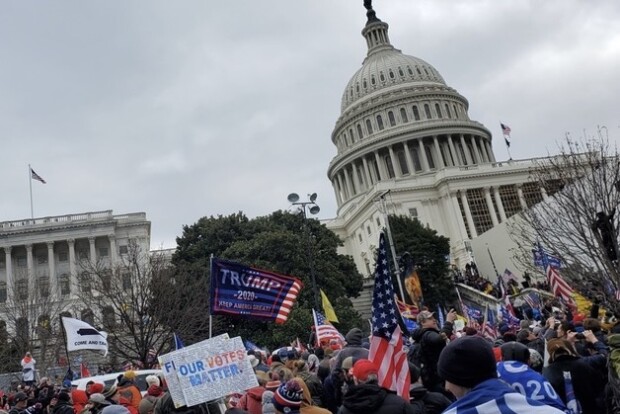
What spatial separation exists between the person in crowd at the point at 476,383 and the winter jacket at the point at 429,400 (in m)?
2.61

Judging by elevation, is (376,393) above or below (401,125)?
below

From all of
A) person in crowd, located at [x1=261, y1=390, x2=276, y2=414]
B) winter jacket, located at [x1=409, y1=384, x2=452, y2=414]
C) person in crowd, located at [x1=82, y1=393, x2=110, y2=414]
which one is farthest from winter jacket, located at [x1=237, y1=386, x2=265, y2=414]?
winter jacket, located at [x1=409, y1=384, x2=452, y2=414]

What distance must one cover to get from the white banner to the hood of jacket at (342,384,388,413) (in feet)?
5.69

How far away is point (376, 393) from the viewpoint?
4.92 m

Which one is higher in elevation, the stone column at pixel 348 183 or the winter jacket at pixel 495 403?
the stone column at pixel 348 183

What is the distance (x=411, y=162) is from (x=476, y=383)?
83.9m

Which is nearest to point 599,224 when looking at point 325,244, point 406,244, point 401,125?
point 325,244

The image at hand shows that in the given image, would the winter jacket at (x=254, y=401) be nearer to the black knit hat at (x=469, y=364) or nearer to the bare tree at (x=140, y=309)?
the black knit hat at (x=469, y=364)

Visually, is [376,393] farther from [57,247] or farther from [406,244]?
[57,247]

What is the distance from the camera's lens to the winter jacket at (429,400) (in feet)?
18.5

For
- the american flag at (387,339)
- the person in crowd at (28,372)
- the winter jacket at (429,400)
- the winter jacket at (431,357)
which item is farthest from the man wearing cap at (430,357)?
the person in crowd at (28,372)

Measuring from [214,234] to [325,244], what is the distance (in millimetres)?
8828

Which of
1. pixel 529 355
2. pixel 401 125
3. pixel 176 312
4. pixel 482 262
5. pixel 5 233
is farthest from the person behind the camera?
pixel 401 125

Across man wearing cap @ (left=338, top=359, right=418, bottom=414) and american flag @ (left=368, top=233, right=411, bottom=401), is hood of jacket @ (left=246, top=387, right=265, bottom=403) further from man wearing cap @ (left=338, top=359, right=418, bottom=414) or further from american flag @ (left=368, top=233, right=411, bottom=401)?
man wearing cap @ (left=338, top=359, right=418, bottom=414)
